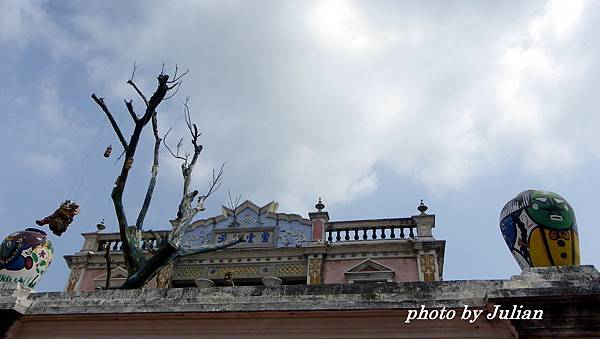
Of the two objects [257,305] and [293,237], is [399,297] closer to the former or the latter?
[257,305]

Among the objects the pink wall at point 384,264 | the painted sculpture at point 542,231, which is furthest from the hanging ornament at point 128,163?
the pink wall at point 384,264

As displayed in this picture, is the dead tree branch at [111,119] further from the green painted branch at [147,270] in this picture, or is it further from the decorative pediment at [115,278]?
the decorative pediment at [115,278]

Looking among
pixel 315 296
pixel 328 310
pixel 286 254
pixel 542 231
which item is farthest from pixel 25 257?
pixel 286 254

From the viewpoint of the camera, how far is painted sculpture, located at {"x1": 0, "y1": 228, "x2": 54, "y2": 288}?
Answer: 5008 millimetres

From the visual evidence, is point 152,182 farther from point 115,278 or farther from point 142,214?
point 115,278

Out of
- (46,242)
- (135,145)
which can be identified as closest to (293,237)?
(135,145)

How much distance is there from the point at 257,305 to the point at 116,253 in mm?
12737

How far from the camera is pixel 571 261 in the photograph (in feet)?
13.7

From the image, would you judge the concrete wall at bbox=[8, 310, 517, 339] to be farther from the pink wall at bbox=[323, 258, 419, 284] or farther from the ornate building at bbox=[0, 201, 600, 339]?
the pink wall at bbox=[323, 258, 419, 284]

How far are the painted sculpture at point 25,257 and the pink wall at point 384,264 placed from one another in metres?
9.49

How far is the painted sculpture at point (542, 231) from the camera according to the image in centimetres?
423

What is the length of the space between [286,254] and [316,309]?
10.7 metres

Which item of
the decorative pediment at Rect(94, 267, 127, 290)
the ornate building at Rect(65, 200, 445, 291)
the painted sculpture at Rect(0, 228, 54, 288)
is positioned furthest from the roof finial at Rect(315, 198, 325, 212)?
the painted sculpture at Rect(0, 228, 54, 288)

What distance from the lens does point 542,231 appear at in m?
4.26
